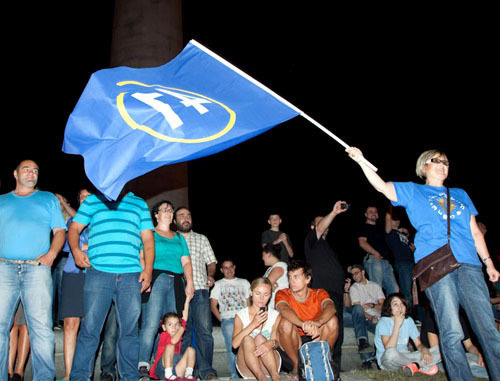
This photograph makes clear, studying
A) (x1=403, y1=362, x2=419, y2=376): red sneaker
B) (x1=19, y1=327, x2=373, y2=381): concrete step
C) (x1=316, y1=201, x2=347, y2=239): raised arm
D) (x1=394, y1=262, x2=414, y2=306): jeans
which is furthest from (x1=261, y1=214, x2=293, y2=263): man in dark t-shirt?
(x1=403, y1=362, x2=419, y2=376): red sneaker

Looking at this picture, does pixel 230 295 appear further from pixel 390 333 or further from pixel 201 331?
pixel 390 333

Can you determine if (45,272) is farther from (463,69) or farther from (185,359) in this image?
(463,69)

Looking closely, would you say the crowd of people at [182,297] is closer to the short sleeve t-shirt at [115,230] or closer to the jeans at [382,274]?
the short sleeve t-shirt at [115,230]

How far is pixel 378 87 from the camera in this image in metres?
21.9

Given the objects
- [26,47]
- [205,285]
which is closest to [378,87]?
[26,47]

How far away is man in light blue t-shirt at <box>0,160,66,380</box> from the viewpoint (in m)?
4.31

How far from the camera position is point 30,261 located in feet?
14.7

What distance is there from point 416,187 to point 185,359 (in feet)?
9.64

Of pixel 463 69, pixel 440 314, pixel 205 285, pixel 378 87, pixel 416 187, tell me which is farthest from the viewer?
pixel 378 87

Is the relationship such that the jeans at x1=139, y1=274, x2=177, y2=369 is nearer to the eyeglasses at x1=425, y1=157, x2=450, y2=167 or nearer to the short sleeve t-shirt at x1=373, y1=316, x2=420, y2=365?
the short sleeve t-shirt at x1=373, y1=316, x2=420, y2=365

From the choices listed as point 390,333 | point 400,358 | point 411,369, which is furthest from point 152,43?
point 411,369

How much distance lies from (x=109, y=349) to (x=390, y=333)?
10.9 ft

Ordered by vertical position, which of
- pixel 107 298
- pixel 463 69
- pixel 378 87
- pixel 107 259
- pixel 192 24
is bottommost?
pixel 107 298

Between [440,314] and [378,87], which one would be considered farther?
[378,87]
